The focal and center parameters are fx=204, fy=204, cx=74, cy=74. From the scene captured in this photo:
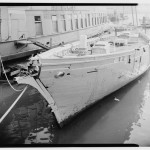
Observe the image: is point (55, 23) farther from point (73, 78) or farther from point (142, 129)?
point (142, 129)

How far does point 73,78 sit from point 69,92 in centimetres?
50

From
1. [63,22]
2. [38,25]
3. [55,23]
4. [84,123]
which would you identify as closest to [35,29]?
[38,25]

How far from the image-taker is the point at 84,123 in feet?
23.3

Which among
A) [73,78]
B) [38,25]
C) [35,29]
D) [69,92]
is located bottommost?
[69,92]

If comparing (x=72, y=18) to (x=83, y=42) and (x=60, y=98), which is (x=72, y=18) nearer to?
(x=83, y=42)

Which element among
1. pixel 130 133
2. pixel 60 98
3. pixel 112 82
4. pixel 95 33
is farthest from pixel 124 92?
pixel 95 33

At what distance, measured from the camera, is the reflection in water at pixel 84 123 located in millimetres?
6281

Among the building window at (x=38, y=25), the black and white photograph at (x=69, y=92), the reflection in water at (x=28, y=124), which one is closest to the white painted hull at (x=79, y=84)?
the black and white photograph at (x=69, y=92)

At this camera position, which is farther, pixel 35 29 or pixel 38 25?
pixel 38 25

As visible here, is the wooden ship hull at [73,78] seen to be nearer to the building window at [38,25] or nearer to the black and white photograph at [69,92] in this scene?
the black and white photograph at [69,92]

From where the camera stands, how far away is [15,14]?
36.2 feet

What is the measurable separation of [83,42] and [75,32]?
7.04 m

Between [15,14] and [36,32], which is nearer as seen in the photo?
[15,14]

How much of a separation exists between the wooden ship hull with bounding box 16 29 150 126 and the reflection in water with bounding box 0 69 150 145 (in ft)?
1.35
